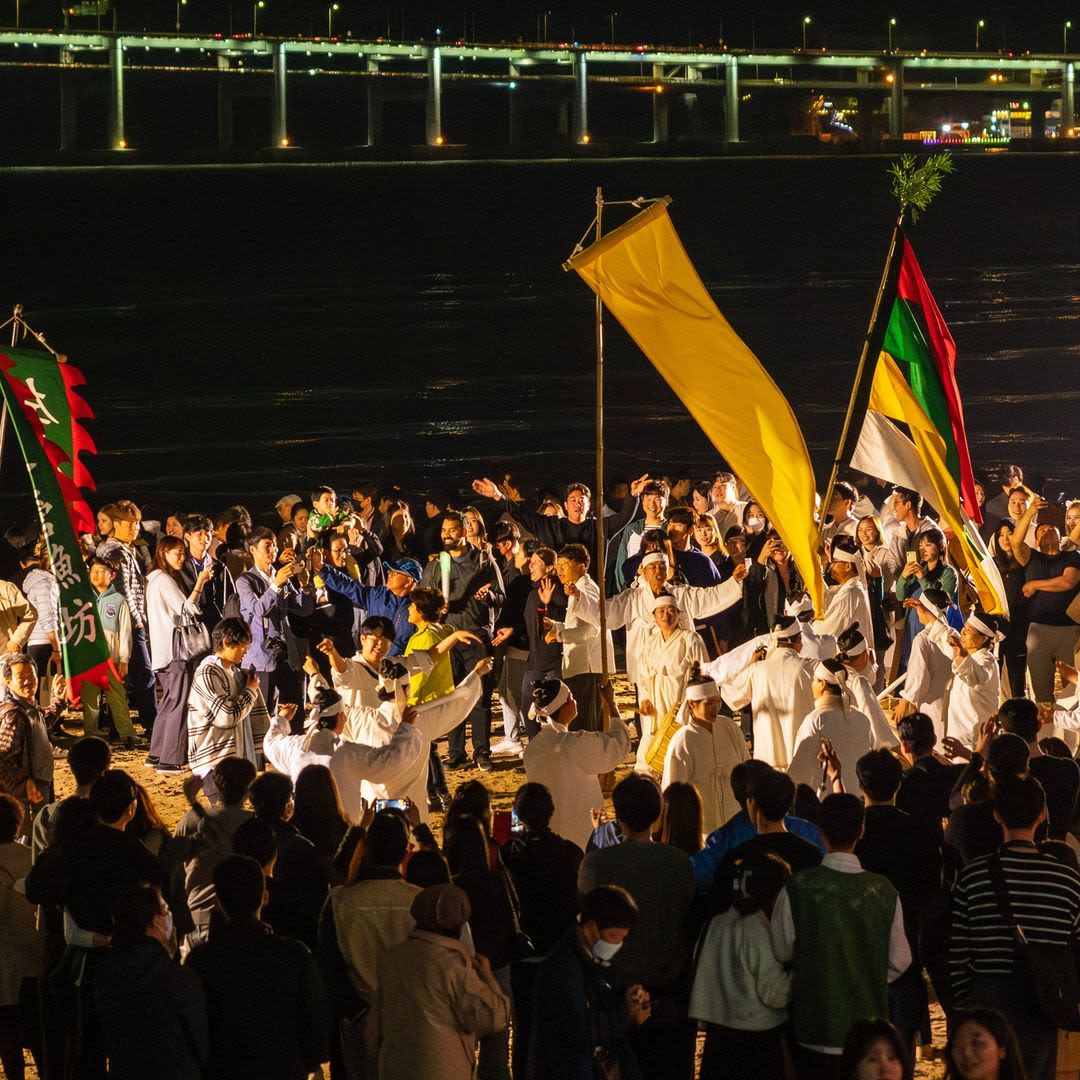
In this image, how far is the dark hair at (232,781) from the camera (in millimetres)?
6176

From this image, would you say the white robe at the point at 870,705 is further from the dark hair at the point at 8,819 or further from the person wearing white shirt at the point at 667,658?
the dark hair at the point at 8,819

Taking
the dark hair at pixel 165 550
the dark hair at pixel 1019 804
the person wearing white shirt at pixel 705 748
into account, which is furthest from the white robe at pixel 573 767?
the dark hair at pixel 165 550

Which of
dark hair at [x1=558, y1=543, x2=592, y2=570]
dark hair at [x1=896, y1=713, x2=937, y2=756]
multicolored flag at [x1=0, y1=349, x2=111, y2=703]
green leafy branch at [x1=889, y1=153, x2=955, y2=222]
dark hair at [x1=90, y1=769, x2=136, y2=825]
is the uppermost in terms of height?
green leafy branch at [x1=889, y1=153, x2=955, y2=222]

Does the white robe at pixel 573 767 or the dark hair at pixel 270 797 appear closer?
the dark hair at pixel 270 797

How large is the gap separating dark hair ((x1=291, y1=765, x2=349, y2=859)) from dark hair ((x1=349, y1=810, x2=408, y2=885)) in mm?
997

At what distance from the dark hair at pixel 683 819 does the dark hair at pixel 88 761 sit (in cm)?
211

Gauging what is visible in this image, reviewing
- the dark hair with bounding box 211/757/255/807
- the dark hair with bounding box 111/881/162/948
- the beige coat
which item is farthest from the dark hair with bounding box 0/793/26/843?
the beige coat

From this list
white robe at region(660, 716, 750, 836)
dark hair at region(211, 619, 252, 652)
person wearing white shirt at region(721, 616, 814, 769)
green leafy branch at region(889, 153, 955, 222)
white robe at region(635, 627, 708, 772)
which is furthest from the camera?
white robe at region(635, 627, 708, 772)

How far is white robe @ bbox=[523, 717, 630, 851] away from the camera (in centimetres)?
761

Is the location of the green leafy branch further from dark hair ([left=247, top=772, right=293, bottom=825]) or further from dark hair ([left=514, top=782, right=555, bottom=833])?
dark hair ([left=247, top=772, right=293, bottom=825])

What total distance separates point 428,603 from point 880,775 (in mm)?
4251

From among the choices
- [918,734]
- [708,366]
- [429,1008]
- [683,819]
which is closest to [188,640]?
[708,366]

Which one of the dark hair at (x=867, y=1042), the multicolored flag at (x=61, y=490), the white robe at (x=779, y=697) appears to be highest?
the multicolored flag at (x=61, y=490)

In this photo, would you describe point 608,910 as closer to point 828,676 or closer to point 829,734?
point 829,734
